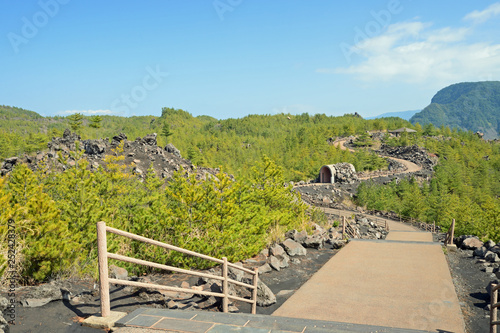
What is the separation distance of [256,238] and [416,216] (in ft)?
93.8

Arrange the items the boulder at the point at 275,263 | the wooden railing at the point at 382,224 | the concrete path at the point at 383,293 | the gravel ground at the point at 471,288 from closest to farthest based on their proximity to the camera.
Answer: the concrete path at the point at 383,293, the gravel ground at the point at 471,288, the boulder at the point at 275,263, the wooden railing at the point at 382,224

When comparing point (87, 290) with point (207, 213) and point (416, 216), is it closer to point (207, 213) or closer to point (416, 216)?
point (207, 213)

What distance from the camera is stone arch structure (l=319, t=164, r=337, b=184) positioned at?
49.8 m

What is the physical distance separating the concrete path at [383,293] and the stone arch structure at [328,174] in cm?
3874

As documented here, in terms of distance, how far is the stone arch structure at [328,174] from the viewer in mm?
49750

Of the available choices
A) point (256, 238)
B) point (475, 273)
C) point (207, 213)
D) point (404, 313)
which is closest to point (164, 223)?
point (207, 213)

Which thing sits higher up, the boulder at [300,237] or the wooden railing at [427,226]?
the boulder at [300,237]

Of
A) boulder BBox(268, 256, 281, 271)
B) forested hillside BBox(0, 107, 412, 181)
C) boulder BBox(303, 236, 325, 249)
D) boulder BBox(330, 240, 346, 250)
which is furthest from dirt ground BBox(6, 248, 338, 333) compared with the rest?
forested hillside BBox(0, 107, 412, 181)

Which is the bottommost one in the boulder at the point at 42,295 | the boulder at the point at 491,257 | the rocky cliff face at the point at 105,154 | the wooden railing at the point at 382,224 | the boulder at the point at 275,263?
the wooden railing at the point at 382,224

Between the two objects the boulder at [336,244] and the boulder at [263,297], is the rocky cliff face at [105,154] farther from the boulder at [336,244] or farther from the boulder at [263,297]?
the boulder at [263,297]

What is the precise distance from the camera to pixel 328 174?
51219mm

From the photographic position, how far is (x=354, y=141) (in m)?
87.2

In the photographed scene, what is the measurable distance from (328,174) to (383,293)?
4461cm

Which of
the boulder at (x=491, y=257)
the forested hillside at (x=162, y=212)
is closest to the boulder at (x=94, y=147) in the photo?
the forested hillside at (x=162, y=212)
